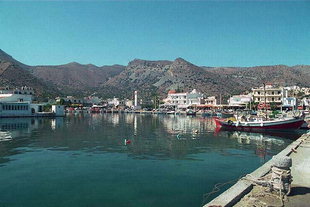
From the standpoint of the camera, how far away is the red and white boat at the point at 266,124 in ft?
150

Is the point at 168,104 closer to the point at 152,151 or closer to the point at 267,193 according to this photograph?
the point at 152,151

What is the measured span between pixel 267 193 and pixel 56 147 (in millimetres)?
23154

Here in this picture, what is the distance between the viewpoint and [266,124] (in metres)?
47.4

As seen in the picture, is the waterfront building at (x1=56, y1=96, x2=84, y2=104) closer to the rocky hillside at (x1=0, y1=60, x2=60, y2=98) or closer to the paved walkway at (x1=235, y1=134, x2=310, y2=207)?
the rocky hillside at (x1=0, y1=60, x2=60, y2=98)

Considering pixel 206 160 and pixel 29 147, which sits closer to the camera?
pixel 206 160

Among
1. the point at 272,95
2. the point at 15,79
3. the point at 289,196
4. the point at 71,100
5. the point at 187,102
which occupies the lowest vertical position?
the point at 289,196

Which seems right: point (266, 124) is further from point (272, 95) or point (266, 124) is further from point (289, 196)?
point (272, 95)

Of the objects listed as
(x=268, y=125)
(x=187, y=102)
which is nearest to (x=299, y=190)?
(x=268, y=125)

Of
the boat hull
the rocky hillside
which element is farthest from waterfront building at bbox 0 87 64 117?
the boat hull

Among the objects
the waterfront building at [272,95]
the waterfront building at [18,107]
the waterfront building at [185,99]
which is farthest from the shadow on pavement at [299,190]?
the waterfront building at [185,99]

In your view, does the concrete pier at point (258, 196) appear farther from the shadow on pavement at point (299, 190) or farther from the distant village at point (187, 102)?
the distant village at point (187, 102)

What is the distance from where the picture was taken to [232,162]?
2078cm

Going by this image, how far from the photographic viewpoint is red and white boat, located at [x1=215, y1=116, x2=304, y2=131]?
150ft

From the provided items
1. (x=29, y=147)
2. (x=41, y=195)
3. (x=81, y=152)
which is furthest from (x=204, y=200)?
(x=29, y=147)
